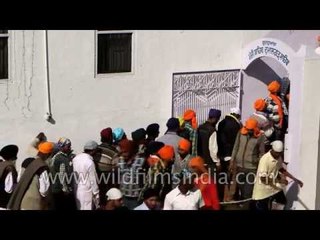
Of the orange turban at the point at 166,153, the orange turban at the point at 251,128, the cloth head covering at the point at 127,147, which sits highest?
the orange turban at the point at 251,128

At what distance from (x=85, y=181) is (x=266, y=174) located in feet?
7.26

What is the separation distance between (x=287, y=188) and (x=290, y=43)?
3.56 metres

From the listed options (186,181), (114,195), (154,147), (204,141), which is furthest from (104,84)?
(114,195)

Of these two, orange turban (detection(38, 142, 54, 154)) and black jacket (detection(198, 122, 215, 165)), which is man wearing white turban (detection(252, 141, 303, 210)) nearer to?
black jacket (detection(198, 122, 215, 165))

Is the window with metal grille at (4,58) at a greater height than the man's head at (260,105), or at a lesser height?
greater

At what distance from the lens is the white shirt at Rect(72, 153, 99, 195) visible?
933 cm

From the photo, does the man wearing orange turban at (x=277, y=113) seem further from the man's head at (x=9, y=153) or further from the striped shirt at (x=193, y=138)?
the man's head at (x=9, y=153)

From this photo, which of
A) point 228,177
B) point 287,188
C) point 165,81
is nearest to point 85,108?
point 165,81

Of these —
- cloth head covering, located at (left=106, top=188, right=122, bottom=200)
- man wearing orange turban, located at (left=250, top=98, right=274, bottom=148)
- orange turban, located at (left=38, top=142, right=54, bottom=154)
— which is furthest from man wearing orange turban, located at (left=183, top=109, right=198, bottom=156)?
cloth head covering, located at (left=106, top=188, right=122, bottom=200)

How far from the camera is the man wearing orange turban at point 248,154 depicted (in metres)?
10.1

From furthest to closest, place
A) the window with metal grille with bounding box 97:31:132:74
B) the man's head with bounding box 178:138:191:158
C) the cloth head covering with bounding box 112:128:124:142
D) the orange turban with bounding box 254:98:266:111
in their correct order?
the window with metal grille with bounding box 97:31:132:74, the orange turban with bounding box 254:98:266:111, the cloth head covering with bounding box 112:128:124:142, the man's head with bounding box 178:138:191:158

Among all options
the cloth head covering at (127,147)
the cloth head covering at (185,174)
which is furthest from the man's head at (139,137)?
the cloth head covering at (185,174)

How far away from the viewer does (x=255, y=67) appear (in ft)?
43.3

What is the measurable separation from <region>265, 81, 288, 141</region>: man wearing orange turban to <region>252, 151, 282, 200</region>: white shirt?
5.86 ft
